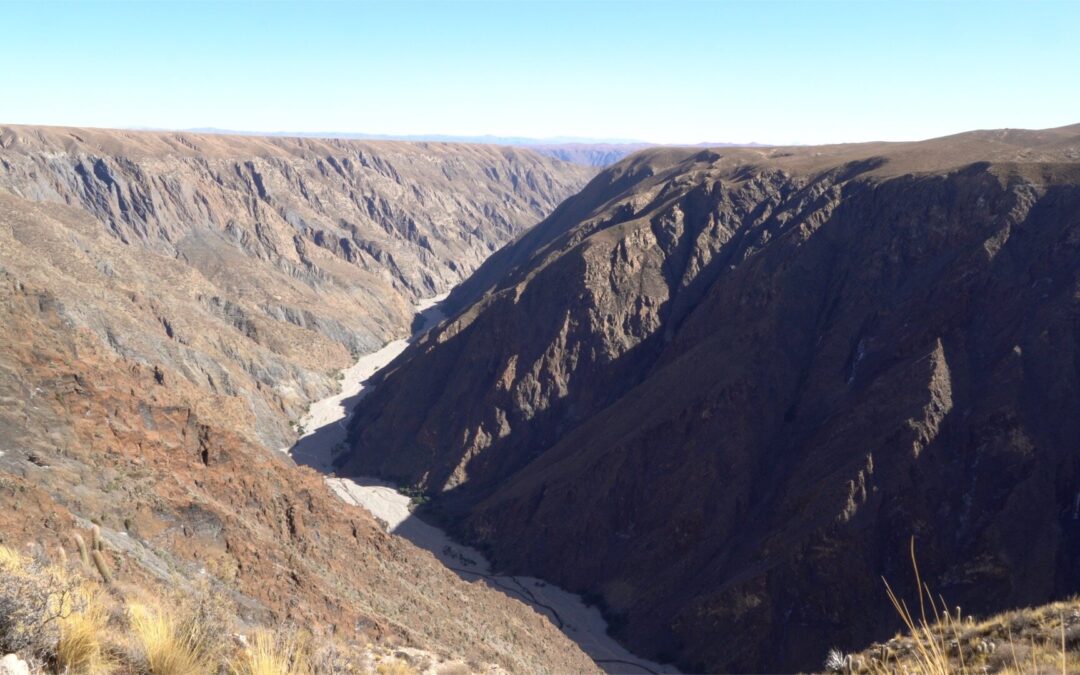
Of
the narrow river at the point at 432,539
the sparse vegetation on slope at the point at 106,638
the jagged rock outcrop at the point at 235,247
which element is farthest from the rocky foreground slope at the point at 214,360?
the sparse vegetation on slope at the point at 106,638

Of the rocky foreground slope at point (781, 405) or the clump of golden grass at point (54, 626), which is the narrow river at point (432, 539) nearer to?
the rocky foreground slope at point (781, 405)

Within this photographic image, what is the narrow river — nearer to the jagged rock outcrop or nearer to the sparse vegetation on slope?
the jagged rock outcrop

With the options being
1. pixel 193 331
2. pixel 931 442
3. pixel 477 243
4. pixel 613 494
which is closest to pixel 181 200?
pixel 193 331

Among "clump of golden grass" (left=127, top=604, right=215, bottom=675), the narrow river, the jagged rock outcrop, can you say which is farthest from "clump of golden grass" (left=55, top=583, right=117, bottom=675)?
the narrow river

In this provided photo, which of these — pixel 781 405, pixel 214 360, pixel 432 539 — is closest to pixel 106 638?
pixel 432 539

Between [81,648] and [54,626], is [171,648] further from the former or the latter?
[54,626]

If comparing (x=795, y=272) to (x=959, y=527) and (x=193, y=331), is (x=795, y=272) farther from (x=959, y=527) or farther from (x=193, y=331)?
(x=193, y=331)

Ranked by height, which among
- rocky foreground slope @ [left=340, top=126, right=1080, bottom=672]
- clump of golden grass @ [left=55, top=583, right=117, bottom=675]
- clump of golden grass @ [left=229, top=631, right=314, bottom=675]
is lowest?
rocky foreground slope @ [left=340, top=126, right=1080, bottom=672]
